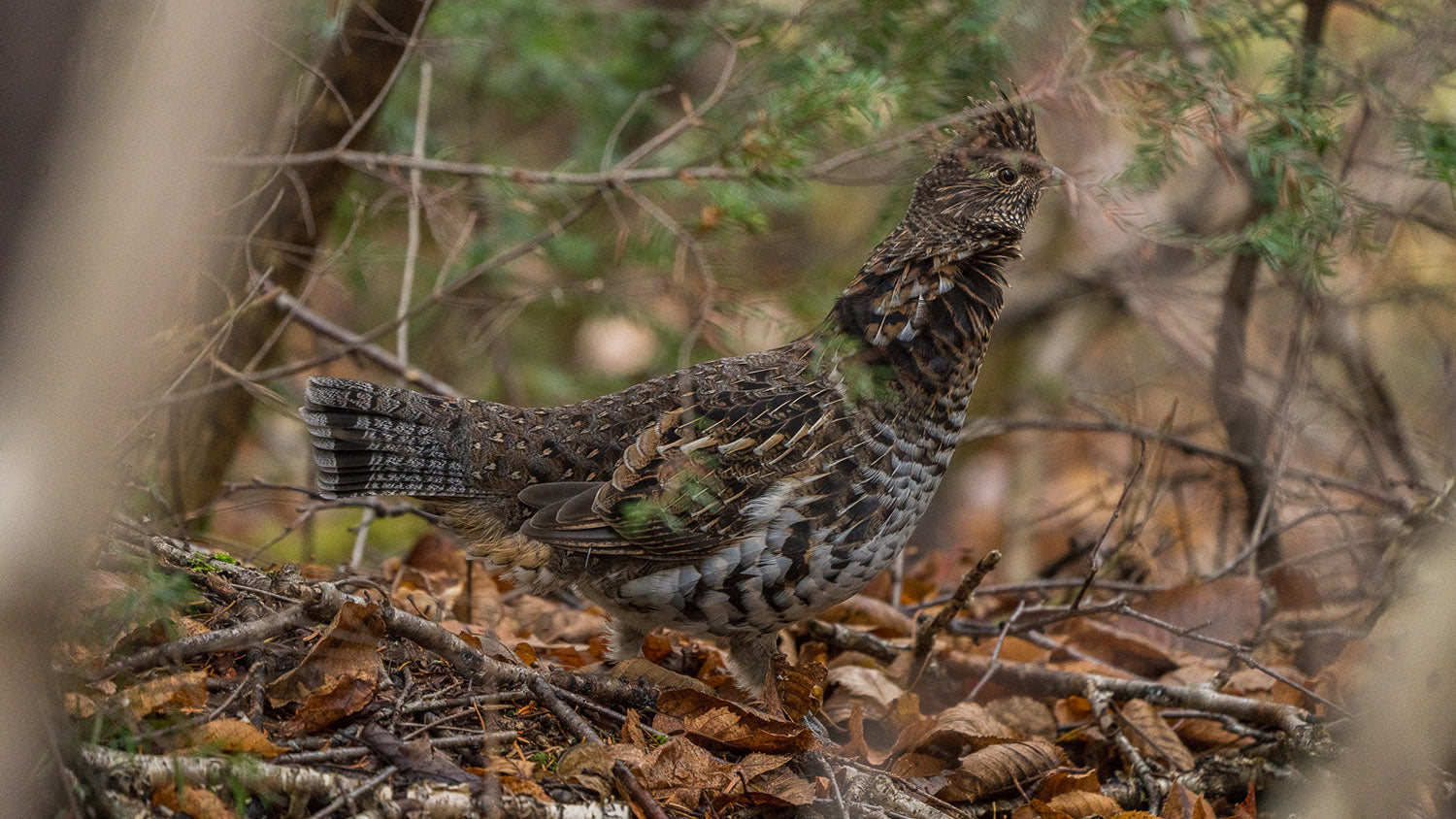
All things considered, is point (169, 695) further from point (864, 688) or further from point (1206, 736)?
point (1206, 736)

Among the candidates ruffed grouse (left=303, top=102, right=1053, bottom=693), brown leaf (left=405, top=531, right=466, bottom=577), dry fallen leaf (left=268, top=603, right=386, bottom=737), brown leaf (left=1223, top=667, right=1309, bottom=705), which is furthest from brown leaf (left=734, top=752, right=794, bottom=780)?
brown leaf (left=405, top=531, right=466, bottom=577)

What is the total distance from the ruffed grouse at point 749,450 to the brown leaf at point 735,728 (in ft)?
1.18

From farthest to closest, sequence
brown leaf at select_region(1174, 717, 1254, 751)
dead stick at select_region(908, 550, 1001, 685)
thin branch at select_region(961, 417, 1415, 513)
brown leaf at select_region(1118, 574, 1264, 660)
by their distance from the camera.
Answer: thin branch at select_region(961, 417, 1415, 513) < brown leaf at select_region(1118, 574, 1264, 660) < brown leaf at select_region(1174, 717, 1254, 751) < dead stick at select_region(908, 550, 1001, 685)

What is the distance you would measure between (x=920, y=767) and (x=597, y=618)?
66.3 inches

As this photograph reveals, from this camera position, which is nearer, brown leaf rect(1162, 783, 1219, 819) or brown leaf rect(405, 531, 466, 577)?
brown leaf rect(1162, 783, 1219, 819)

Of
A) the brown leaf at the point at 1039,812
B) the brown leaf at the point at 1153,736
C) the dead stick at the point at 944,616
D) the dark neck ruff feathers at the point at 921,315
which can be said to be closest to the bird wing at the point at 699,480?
the dark neck ruff feathers at the point at 921,315

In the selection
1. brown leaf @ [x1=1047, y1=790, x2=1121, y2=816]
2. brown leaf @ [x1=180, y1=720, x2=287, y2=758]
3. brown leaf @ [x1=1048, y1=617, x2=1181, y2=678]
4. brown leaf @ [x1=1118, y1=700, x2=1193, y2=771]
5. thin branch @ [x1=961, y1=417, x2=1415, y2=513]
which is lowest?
brown leaf @ [x1=180, y1=720, x2=287, y2=758]

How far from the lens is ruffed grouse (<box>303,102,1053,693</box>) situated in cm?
352

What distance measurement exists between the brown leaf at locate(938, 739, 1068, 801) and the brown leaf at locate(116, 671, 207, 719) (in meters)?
2.05

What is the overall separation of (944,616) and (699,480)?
37.4 inches

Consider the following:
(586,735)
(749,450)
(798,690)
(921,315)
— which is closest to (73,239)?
(586,735)

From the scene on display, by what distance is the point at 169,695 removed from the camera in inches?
99.3

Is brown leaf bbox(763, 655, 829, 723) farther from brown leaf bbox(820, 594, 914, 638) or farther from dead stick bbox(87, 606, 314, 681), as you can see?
dead stick bbox(87, 606, 314, 681)

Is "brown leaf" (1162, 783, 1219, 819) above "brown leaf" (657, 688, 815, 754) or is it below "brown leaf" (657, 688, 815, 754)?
above
